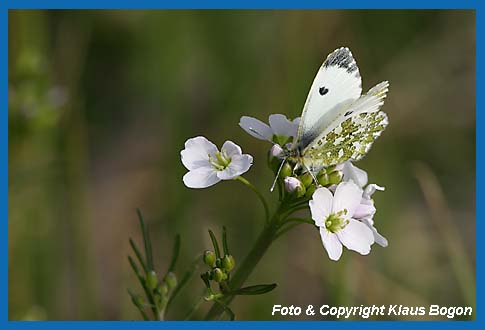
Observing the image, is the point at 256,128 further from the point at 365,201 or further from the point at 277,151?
the point at 365,201

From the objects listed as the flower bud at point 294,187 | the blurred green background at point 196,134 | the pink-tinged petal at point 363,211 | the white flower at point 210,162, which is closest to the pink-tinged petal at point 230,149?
the white flower at point 210,162

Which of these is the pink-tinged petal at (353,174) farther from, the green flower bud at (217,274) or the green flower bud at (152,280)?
the green flower bud at (152,280)

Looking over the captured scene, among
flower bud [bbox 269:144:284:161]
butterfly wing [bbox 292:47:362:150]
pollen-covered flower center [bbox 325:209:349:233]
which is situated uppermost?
butterfly wing [bbox 292:47:362:150]

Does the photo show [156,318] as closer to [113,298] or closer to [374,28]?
[113,298]

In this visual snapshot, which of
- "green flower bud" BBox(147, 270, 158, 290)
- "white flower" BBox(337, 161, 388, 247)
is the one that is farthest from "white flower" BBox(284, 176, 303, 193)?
"green flower bud" BBox(147, 270, 158, 290)

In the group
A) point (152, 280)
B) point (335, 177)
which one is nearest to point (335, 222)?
point (335, 177)

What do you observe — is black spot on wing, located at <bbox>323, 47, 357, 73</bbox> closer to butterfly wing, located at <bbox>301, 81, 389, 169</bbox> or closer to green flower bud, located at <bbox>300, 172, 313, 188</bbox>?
butterfly wing, located at <bbox>301, 81, 389, 169</bbox>

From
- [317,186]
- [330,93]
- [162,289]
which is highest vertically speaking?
[330,93]
